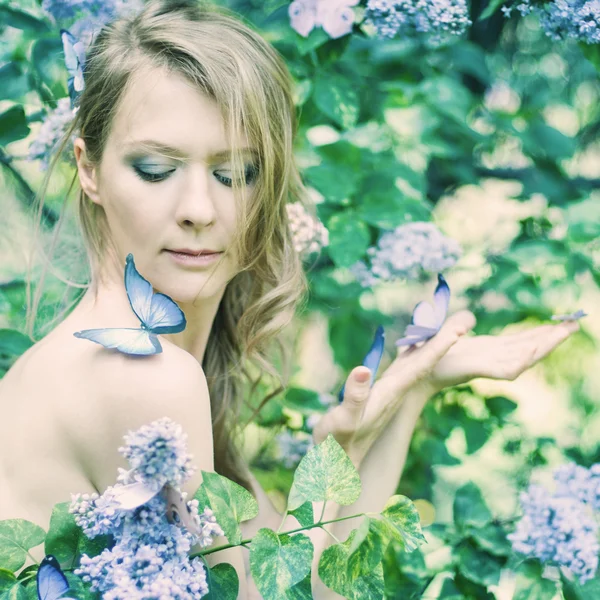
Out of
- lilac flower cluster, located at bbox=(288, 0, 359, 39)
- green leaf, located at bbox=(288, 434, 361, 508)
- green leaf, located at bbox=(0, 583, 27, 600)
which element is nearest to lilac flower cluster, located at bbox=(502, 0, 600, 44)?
lilac flower cluster, located at bbox=(288, 0, 359, 39)

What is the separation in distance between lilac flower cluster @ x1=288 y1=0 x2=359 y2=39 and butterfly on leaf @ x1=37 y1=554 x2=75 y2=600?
1155 millimetres

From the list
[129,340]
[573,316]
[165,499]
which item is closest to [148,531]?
[165,499]

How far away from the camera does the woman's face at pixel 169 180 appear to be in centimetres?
141

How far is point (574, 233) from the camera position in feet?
6.15

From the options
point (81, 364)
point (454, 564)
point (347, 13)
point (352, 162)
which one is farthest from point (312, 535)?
point (347, 13)

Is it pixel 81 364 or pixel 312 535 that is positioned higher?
pixel 81 364

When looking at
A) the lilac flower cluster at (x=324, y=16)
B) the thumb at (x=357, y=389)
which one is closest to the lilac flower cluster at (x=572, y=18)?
the lilac flower cluster at (x=324, y=16)

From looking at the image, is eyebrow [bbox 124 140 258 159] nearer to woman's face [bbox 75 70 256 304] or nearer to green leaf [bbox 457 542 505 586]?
woman's face [bbox 75 70 256 304]

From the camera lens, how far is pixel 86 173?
157 centimetres

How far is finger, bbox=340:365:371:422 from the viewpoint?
152 cm

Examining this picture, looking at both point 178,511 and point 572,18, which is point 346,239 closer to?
point 572,18

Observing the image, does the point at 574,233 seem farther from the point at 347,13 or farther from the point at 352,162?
the point at 347,13

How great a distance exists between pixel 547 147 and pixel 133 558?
141 centimetres

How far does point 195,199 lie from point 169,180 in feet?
0.19
